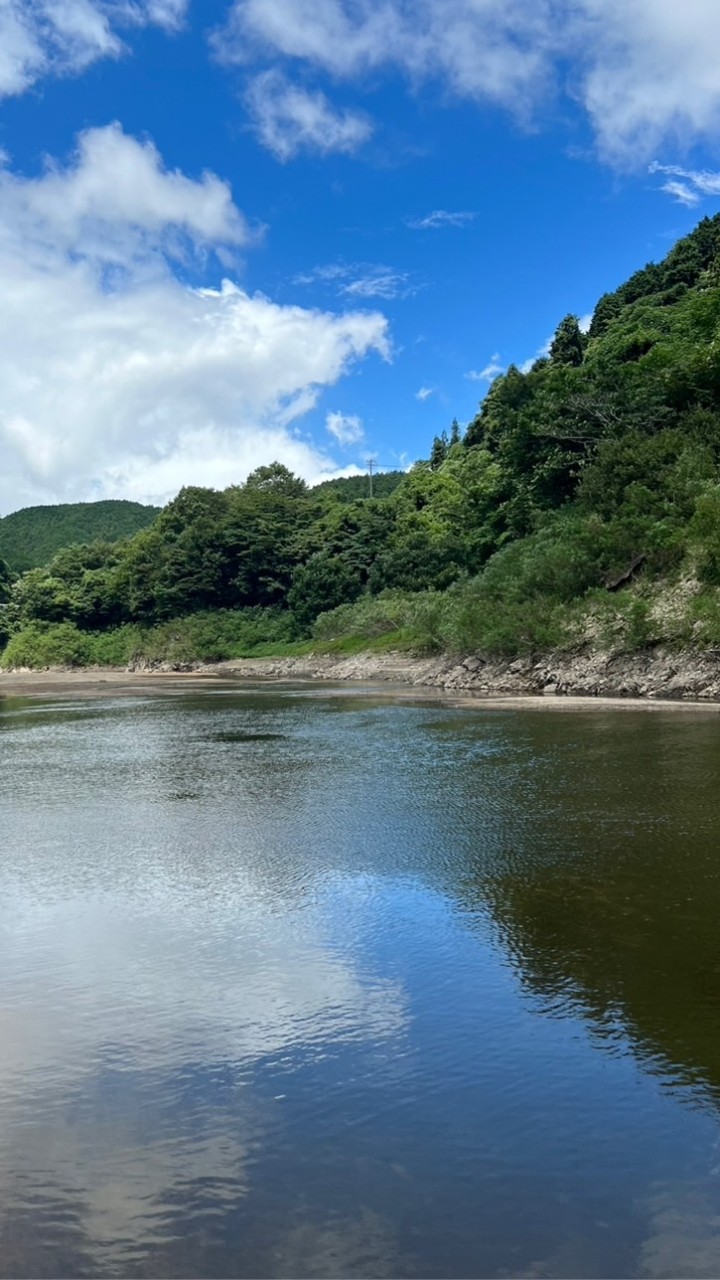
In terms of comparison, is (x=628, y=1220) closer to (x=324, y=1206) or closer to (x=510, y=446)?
(x=324, y=1206)

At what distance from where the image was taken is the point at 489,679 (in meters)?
44.8

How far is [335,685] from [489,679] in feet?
36.3

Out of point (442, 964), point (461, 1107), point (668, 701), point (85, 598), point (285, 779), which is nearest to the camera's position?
point (461, 1107)

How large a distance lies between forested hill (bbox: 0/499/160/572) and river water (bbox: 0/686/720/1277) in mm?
133463

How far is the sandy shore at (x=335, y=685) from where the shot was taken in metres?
33.6

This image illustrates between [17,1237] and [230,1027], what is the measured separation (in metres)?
2.78

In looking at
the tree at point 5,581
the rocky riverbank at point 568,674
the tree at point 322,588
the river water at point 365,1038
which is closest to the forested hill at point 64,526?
the tree at point 5,581

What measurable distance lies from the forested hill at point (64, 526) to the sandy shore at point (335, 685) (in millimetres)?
64719

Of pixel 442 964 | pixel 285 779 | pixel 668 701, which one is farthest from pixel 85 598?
pixel 442 964

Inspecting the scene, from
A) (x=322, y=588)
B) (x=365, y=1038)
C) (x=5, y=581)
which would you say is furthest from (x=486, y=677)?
(x=5, y=581)

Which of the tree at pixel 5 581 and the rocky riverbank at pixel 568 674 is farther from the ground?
the tree at pixel 5 581

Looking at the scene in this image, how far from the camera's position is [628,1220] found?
503 cm

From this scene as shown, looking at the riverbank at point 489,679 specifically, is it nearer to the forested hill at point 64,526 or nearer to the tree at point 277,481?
the tree at point 277,481

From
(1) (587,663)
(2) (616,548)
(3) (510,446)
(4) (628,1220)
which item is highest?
(3) (510,446)
